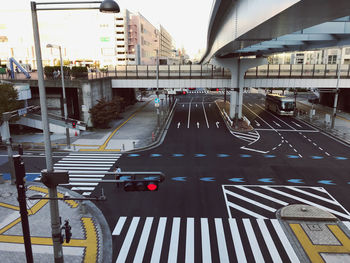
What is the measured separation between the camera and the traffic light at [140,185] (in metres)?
8.95

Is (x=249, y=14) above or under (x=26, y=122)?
above

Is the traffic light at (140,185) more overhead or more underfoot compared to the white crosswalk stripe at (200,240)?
more overhead

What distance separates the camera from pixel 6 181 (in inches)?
738

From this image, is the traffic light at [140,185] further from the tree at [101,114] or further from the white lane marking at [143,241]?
the tree at [101,114]

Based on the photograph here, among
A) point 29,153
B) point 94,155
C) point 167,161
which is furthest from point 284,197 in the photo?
point 29,153

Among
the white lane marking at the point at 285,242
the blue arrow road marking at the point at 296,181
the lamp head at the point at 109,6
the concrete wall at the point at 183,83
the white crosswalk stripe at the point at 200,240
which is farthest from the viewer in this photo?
the concrete wall at the point at 183,83

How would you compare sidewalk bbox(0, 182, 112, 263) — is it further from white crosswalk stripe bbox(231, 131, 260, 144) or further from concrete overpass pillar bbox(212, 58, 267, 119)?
concrete overpass pillar bbox(212, 58, 267, 119)

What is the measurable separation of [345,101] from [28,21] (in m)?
113

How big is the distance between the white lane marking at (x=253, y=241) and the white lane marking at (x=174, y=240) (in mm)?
3351

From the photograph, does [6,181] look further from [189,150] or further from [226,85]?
[226,85]

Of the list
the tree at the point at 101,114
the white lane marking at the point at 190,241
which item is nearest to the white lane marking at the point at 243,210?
the white lane marking at the point at 190,241

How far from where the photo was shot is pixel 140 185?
9.02 metres

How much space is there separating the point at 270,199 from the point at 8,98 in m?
28.0

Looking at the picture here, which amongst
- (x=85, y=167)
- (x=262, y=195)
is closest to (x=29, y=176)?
(x=85, y=167)
